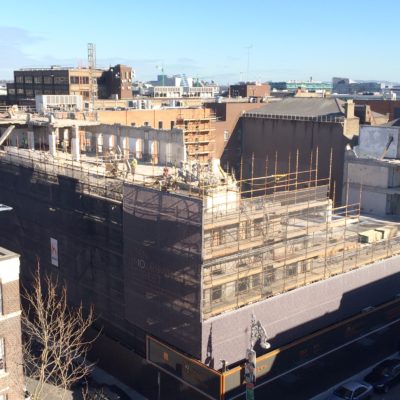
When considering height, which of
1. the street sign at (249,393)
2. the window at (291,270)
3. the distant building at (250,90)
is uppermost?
the distant building at (250,90)

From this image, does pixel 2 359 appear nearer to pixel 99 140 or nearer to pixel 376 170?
pixel 99 140

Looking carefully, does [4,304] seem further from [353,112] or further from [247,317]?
[353,112]

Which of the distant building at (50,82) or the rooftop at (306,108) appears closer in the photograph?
the rooftop at (306,108)

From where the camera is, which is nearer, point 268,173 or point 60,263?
point 60,263

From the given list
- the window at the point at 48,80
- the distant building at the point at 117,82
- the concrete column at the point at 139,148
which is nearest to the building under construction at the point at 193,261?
the concrete column at the point at 139,148

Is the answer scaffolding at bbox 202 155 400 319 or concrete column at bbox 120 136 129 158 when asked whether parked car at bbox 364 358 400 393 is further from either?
concrete column at bbox 120 136 129 158

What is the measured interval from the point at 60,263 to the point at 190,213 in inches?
478

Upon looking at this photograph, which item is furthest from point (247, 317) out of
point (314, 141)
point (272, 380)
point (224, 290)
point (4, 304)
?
point (314, 141)

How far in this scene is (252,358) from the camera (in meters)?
22.1

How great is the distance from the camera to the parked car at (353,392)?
2614 centimetres

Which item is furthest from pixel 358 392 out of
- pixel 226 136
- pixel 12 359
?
pixel 226 136

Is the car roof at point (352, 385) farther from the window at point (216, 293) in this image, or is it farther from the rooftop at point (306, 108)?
the rooftop at point (306, 108)

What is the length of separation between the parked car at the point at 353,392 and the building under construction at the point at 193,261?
313 cm

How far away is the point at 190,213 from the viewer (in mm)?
23203
